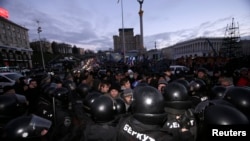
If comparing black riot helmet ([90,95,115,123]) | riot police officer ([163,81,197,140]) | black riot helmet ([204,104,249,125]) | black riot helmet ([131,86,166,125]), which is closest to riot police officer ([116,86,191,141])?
black riot helmet ([131,86,166,125])

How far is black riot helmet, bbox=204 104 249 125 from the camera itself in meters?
2.27

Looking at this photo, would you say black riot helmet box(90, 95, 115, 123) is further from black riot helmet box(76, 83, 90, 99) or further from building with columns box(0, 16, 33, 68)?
building with columns box(0, 16, 33, 68)

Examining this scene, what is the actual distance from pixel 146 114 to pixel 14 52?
229 ft

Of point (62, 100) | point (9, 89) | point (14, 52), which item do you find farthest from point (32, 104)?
point (14, 52)

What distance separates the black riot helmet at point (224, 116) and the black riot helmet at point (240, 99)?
0.59 metres

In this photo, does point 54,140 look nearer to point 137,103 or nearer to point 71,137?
point 71,137

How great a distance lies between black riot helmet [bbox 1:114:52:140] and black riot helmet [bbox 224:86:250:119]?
3.22 meters

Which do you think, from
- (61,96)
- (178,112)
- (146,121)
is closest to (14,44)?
Answer: (61,96)

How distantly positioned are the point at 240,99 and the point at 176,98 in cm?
106

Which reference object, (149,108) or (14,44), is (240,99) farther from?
(14,44)

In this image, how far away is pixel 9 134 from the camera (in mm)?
2596

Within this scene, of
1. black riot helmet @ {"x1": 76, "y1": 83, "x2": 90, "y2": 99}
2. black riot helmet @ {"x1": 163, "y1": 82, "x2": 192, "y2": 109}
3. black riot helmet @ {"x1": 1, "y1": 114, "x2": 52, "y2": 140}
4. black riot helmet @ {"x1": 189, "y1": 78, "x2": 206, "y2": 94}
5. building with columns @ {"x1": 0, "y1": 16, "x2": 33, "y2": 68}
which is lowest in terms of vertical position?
black riot helmet @ {"x1": 76, "y1": 83, "x2": 90, "y2": 99}

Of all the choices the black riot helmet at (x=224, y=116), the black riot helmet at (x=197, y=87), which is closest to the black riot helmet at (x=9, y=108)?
the black riot helmet at (x=224, y=116)

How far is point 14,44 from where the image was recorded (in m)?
62.7
